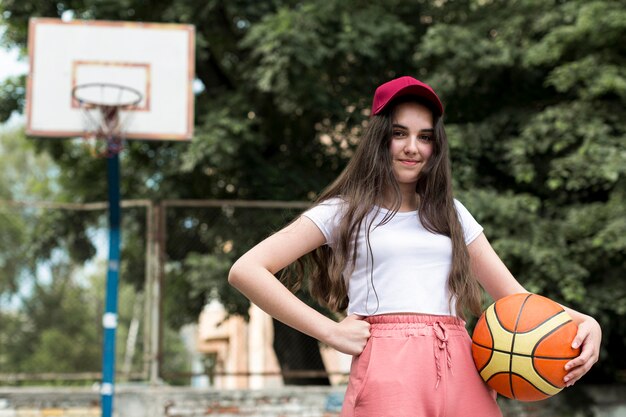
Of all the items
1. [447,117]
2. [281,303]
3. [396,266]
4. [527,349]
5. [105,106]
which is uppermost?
[447,117]

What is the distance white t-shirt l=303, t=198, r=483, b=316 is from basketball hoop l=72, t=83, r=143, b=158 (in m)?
5.25

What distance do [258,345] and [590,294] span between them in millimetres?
9813

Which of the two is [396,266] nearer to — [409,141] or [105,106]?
[409,141]

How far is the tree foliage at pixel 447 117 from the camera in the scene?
7.66 metres

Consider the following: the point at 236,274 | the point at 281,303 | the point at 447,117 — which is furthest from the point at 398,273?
the point at 447,117

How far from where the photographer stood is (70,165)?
444 inches

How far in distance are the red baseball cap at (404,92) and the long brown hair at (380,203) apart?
3 centimetres

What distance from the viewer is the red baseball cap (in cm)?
238

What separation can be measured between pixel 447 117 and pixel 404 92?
709cm

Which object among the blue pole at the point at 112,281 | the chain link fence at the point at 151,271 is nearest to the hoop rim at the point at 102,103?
the blue pole at the point at 112,281

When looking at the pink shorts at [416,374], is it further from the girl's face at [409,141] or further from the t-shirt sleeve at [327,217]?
the girl's face at [409,141]

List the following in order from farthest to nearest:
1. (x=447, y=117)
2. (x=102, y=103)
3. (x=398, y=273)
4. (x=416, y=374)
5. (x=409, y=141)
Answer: (x=447, y=117), (x=102, y=103), (x=409, y=141), (x=398, y=273), (x=416, y=374)

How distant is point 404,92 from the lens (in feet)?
7.85

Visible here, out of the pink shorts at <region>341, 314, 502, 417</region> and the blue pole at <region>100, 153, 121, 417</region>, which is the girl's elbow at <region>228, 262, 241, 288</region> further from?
the blue pole at <region>100, 153, 121, 417</region>
